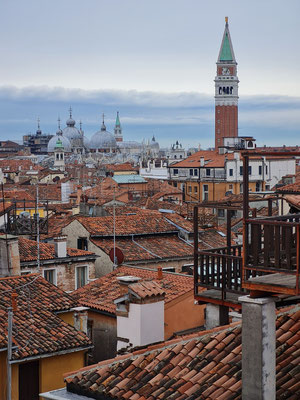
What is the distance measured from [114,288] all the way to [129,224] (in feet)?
27.8

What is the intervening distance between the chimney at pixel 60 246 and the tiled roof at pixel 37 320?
524 cm

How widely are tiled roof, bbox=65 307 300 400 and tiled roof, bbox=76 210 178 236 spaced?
48.5 ft

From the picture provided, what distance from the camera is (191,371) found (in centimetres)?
651

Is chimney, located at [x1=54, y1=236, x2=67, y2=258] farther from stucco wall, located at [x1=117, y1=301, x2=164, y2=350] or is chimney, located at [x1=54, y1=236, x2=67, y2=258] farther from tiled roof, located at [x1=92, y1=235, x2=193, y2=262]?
stucco wall, located at [x1=117, y1=301, x2=164, y2=350]

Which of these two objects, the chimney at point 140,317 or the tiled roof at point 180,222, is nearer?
the chimney at point 140,317

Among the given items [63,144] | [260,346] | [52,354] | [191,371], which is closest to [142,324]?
[191,371]

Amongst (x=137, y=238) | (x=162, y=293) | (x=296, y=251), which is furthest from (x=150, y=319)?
(x=137, y=238)

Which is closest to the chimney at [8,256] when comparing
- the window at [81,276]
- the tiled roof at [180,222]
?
the window at [81,276]

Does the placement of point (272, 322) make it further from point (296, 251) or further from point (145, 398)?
point (145, 398)

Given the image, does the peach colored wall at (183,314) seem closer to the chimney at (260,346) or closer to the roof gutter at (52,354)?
the roof gutter at (52,354)

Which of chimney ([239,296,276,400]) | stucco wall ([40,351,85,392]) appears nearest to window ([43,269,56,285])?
stucco wall ([40,351,85,392])

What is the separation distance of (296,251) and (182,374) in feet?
5.85

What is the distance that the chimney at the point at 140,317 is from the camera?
8.34 metres

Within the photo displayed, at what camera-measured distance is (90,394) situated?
6.79 meters
